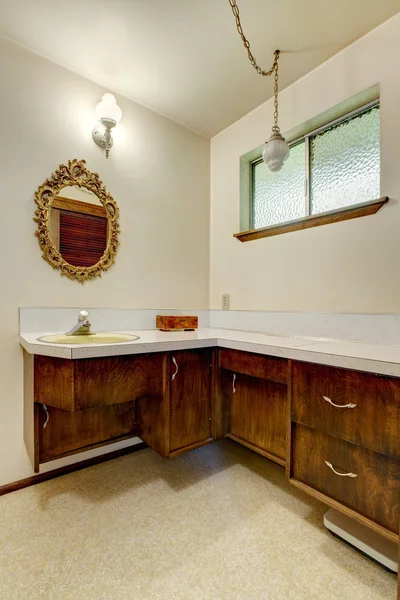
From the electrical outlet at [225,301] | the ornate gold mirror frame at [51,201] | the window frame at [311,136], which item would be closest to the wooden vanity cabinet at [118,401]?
the ornate gold mirror frame at [51,201]

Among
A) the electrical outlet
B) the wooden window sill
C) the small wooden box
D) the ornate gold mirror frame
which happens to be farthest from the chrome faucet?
the wooden window sill

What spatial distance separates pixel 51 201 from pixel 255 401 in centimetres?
162

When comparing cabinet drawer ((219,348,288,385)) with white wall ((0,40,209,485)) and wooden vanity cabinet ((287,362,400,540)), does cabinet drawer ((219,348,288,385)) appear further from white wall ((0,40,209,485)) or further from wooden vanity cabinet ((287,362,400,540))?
white wall ((0,40,209,485))

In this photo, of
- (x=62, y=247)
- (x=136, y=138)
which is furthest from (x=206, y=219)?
(x=62, y=247)

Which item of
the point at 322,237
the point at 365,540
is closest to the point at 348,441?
the point at 365,540

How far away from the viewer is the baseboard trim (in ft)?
5.14

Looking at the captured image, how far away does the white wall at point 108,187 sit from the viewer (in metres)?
1.58

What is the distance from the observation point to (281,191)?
6.82 feet

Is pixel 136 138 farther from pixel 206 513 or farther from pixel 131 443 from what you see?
pixel 206 513

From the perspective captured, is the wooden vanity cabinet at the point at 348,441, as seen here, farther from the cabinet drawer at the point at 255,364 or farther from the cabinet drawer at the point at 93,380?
the cabinet drawer at the point at 93,380

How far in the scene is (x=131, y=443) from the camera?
2002 mm

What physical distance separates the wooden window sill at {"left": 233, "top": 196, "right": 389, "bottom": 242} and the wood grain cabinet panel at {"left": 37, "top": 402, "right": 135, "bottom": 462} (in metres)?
1.40

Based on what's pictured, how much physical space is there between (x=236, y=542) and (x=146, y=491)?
1.81 feet

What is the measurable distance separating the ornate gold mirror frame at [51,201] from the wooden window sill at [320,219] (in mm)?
906
